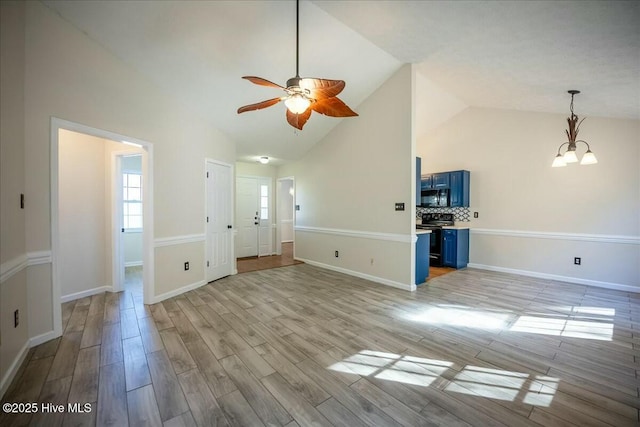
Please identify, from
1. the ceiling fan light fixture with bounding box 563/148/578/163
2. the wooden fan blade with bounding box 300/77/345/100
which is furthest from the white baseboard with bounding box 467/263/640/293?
the wooden fan blade with bounding box 300/77/345/100

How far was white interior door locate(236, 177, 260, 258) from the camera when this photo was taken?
688 centimetres

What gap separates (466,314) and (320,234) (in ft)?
11.0

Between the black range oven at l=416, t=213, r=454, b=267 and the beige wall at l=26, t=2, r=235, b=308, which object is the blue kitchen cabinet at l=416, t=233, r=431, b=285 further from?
the beige wall at l=26, t=2, r=235, b=308

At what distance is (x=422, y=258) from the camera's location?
444 centimetres

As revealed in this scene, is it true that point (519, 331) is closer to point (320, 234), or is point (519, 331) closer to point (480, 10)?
point (480, 10)

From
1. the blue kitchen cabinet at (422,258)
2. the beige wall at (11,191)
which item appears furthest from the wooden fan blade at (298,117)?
the blue kitchen cabinet at (422,258)

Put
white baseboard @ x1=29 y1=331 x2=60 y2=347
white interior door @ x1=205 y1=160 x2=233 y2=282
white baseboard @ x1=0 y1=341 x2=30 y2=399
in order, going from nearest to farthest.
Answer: white baseboard @ x1=0 y1=341 x2=30 y2=399 → white baseboard @ x1=29 y1=331 x2=60 y2=347 → white interior door @ x1=205 y1=160 x2=233 y2=282

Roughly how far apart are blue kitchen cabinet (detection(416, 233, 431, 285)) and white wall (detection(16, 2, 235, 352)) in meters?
3.65

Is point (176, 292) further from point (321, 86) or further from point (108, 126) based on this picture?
point (321, 86)

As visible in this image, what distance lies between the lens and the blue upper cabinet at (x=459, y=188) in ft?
18.2

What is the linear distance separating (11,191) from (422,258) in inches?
195

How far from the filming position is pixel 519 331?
2.75 meters

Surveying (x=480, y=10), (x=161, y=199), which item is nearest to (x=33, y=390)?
(x=161, y=199)

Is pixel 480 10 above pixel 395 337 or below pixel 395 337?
above
